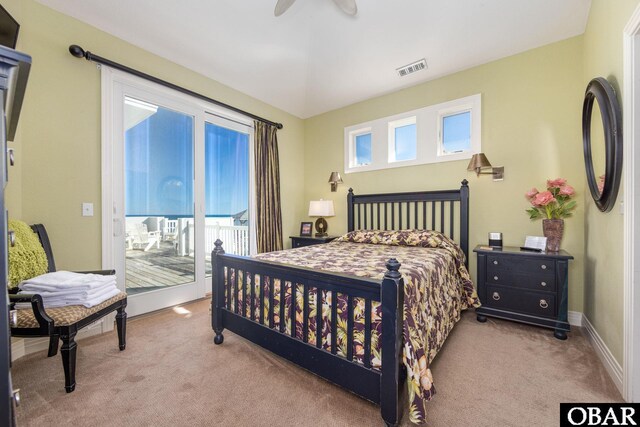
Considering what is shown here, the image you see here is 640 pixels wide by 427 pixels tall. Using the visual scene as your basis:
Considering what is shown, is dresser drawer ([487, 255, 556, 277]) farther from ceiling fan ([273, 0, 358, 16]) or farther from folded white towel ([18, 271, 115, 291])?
folded white towel ([18, 271, 115, 291])

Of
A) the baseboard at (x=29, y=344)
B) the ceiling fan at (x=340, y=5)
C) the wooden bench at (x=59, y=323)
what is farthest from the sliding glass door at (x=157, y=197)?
the ceiling fan at (x=340, y=5)

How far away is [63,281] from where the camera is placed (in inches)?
70.8

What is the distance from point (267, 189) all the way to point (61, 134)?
87.6 inches

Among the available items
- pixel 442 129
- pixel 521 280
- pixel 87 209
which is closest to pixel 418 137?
pixel 442 129

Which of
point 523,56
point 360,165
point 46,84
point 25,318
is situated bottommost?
point 25,318

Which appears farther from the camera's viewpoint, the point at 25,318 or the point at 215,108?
the point at 215,108

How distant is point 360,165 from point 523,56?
2161 millimetres

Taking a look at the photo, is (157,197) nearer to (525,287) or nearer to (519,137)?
(525,287)

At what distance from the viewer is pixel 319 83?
3.59 metres

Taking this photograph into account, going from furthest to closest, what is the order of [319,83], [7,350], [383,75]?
[319,83]
[383,75]
[7,350]

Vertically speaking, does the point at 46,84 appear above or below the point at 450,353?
above

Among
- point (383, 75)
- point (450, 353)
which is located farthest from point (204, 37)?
point (450, 353)

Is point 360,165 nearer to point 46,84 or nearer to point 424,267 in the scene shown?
point 424,267

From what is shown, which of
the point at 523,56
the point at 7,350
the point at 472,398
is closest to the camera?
the point at 7,350
